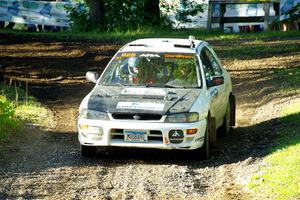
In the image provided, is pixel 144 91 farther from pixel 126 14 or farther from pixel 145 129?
pixel 126 14

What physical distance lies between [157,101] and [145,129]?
561 millimetres

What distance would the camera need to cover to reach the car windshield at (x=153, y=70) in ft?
39.6

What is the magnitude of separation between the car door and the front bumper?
0.89 meters

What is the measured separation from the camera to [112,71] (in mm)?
12438

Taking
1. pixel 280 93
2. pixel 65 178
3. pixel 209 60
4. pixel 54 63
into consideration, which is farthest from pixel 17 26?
pixel 65 178

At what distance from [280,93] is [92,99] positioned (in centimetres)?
701

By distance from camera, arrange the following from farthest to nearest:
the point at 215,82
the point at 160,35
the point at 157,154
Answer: the point at 160,35, the point at 215,82, the point at 157,154

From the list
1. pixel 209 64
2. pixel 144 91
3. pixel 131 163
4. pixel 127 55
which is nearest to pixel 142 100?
pixel 144 91

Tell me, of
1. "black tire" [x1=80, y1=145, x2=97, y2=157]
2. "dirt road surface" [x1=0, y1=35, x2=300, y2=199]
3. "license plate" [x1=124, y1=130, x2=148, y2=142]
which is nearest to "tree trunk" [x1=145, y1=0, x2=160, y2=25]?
"dirt road surface" [x1=0, y1=35, x2=300, y2=199]

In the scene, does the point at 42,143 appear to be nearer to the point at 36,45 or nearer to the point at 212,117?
the point at 212,117

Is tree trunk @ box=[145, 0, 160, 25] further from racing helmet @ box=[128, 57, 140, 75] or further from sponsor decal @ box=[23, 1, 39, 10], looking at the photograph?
racing helmet @ box=[128, 57, 140, 75]

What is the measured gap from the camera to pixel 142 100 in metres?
11.3

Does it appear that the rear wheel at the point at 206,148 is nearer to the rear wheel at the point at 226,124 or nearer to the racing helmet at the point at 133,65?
the racing helmet at the point at 133,65

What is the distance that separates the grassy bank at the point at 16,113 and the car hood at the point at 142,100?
67.4 inches
